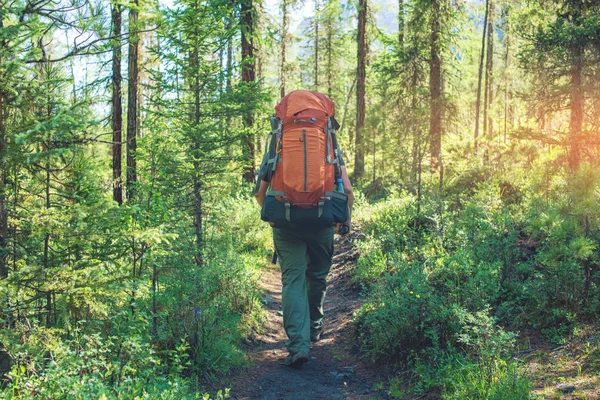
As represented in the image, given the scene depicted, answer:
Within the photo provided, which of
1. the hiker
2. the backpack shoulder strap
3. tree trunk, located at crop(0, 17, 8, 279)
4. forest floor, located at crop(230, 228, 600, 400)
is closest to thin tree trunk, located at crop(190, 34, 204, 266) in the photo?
forest floor, located at crop(230, 228, 600, 400)

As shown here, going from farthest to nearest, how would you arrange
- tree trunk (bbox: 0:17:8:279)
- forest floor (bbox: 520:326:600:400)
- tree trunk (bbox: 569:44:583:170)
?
tree trunk (bbox: 569:44:583:170)
tree trunk (bbox: 0:17:8:279)
forest floor (bbox: 520:326:600:400)

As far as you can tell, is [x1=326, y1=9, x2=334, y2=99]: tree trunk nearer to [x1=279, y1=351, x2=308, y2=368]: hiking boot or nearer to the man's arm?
the man's arm

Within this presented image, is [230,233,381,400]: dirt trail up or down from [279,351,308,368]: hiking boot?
down

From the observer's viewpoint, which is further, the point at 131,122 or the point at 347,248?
the point at 131,122

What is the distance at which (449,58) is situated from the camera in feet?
57.1

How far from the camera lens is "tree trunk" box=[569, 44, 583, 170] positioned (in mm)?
9195

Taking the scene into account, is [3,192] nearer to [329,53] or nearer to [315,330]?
[315,330]

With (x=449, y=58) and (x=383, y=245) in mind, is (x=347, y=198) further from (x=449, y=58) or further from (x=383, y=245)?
(x=449, y=58)

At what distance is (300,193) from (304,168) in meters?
0.25

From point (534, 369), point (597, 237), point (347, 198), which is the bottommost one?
point (534, 369)

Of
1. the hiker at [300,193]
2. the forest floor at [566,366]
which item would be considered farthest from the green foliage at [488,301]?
the hiker at [300,193]

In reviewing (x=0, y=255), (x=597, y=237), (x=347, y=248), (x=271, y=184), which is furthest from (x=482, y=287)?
(x=347, y=248)

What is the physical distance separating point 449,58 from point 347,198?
1455 cm

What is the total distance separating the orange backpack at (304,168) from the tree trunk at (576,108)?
262 inches
